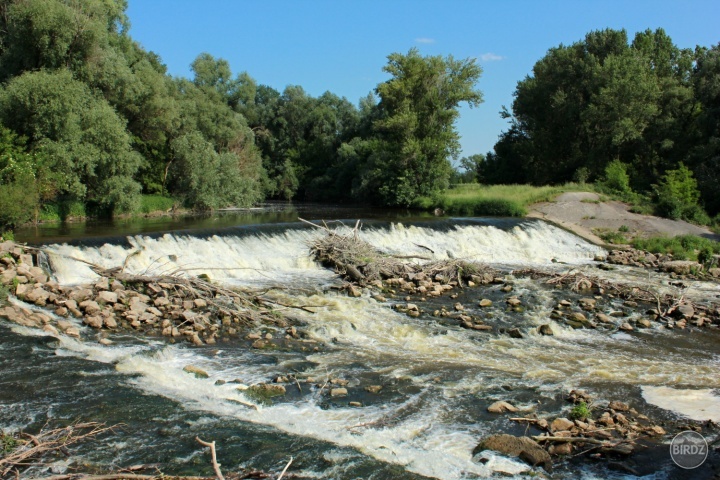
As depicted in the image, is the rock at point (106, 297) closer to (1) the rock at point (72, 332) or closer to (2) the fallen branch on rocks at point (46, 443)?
(1) the rock at point (72, 332)

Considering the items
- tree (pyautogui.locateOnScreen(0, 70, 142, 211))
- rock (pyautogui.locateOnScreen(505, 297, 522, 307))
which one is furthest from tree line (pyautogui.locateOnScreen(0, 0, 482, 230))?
rock (pyautogui.locateOnScreen(505, 297, 522, 307))

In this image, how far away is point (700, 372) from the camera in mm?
9367

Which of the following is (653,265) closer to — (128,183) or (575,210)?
(575,210)

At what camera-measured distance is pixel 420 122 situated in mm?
35969

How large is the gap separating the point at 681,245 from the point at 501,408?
18690 mm

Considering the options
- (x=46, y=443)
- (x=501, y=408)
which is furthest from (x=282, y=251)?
(x=46, y=443)

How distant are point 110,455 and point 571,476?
4.64m

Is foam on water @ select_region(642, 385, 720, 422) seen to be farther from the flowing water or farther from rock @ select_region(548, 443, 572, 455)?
rock @ select_region(548, 443, 572, 455)

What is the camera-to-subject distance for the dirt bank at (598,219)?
993 inches

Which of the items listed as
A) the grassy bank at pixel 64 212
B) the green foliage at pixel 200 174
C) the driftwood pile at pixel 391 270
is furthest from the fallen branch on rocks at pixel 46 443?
the green foliage at pixel 200 174

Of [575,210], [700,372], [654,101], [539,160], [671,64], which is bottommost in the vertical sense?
[700,372]

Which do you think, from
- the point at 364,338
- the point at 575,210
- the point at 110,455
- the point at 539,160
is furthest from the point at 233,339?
the point at 539,160

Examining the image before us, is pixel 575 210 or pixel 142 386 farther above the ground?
pixel 575 210

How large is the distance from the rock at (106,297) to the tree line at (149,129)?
6984 mm
